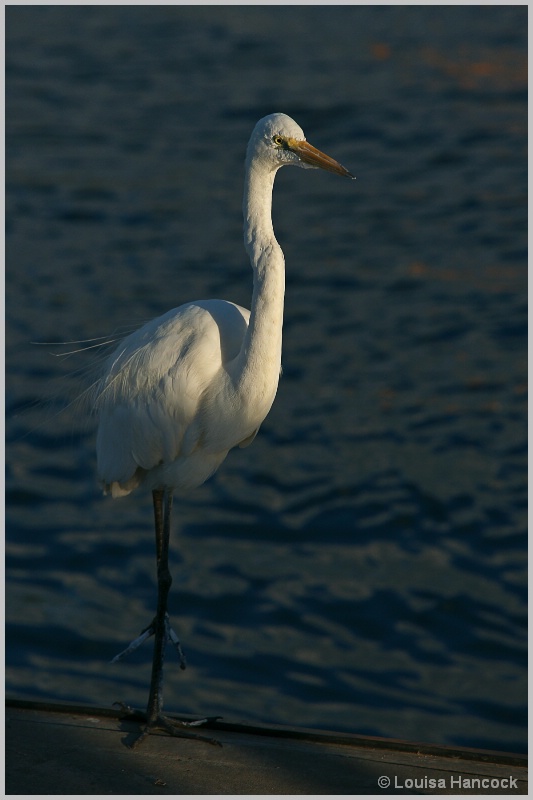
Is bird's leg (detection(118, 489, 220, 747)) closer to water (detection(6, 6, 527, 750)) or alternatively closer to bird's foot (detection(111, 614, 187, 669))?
bird's foot (detection(111, 614, 187, 669))

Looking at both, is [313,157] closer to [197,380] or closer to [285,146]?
[285,146]

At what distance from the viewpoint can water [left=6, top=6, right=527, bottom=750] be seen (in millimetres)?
6988

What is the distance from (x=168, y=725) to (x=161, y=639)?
1.38 feet

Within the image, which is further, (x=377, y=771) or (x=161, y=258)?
(x=161, y=258)

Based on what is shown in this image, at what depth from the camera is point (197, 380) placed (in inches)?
180

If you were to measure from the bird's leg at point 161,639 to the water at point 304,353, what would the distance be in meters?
0.72

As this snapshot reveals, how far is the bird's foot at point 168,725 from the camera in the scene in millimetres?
4441

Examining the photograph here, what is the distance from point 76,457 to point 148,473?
4070mm

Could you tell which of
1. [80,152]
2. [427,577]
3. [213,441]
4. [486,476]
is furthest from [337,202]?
[213,441]

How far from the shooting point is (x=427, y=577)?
7500mm

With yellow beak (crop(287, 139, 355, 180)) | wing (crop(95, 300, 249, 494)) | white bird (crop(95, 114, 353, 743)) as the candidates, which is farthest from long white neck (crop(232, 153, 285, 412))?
wing (crop(95, 300, 249, 494))

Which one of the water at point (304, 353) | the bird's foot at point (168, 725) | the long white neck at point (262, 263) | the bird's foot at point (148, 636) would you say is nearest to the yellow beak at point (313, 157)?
the long white neck at point (262, 263)

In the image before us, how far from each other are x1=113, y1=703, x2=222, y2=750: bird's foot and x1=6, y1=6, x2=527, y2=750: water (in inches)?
56.9

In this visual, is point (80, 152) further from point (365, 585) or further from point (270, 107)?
point (365, 585)
